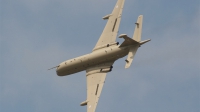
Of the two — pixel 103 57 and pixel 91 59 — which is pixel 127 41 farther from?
pixel 91 59

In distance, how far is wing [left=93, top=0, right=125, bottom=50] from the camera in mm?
A: 164000

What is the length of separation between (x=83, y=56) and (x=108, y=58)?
18.5 ft

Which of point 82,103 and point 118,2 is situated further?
point 118,2

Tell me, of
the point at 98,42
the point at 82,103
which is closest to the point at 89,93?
the point at 82,103

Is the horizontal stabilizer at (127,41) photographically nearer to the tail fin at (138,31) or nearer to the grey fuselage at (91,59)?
the grey fuselage at (91,59)

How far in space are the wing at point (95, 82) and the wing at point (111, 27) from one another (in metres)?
5.44

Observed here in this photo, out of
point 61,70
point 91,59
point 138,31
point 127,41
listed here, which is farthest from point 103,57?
point 61,70

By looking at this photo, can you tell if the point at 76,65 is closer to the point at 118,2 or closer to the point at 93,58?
the point at 93,58

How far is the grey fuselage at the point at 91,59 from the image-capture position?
158 m

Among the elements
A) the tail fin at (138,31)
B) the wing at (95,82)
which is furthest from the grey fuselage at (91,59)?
the tail fin at (138,31)

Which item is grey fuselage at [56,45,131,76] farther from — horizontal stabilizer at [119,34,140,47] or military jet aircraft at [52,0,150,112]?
horizontal stabilizer at [119,34,140,47]

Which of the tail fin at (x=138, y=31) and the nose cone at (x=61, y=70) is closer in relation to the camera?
the tail fin at (x=138, y=31)

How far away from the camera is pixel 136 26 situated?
158 m

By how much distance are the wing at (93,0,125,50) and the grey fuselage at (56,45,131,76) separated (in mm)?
2771
